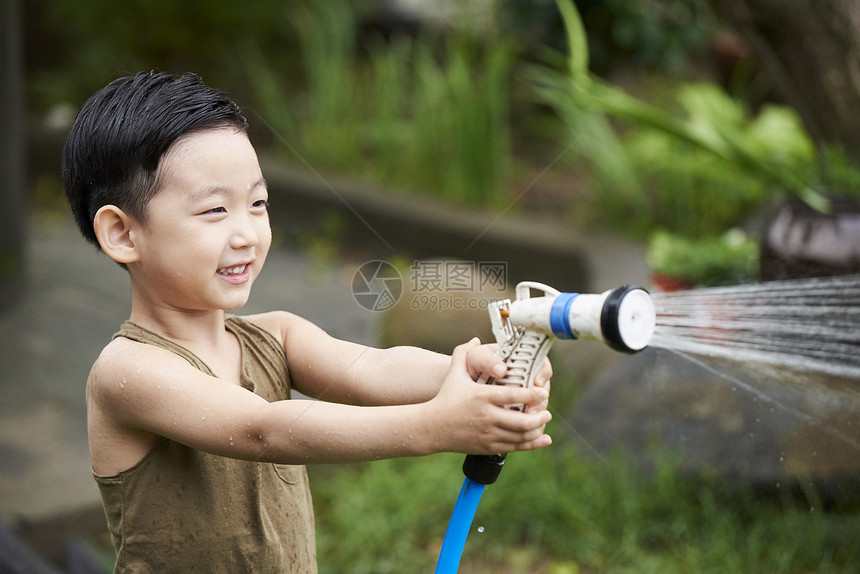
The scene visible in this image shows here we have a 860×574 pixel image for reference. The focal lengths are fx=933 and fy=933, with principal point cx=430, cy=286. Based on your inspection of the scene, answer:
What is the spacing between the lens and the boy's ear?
3.45ft

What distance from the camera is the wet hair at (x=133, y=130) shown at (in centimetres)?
102

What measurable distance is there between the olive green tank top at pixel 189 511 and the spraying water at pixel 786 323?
1013 mm

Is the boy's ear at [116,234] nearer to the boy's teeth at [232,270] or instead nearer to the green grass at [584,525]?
the boy's teeth at [232,270]

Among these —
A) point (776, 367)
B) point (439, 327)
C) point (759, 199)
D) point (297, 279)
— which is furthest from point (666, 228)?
point (439, 327)

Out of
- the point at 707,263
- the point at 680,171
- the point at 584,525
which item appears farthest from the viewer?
the point at 680,171

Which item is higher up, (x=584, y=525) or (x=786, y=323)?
(x=786, y=323)

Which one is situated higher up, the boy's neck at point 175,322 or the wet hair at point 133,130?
the wet hair at point 133,130

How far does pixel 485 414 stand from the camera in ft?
2.88

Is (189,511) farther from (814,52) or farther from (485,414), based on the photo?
(814,52)

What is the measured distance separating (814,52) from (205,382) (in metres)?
2.46

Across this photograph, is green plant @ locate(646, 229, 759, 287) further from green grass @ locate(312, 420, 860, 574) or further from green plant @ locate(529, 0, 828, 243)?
green grass @ locate(312, 420, 860, 574)

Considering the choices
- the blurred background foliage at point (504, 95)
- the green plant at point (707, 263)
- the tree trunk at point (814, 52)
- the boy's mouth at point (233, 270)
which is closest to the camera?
the boy's mouth at point (233, 270)

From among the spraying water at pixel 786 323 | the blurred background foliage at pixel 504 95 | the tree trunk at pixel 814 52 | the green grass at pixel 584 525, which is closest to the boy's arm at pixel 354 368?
the spraying water at pixel 786 323

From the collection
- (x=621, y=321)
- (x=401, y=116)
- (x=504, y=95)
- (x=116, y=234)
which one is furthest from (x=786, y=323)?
(x=401, y=116)
